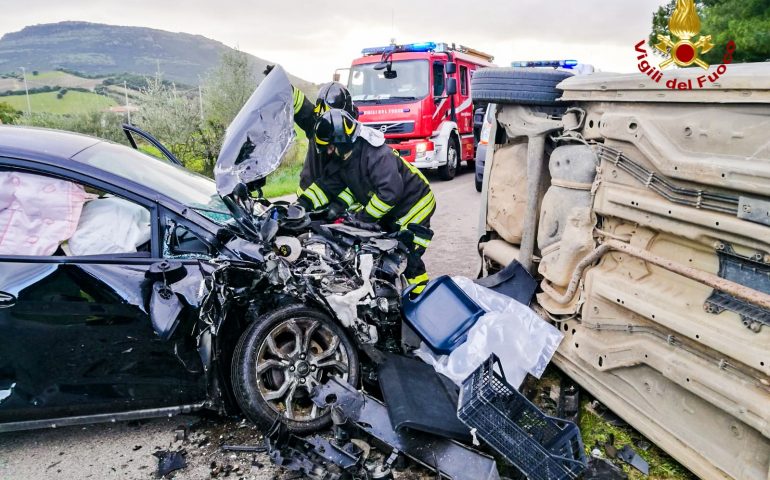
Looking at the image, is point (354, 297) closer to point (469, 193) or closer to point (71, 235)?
point (71, 235)

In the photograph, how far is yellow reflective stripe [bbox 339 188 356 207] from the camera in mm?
4266

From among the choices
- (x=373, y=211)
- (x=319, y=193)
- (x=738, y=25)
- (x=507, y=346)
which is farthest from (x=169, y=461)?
(x=738, y=25)

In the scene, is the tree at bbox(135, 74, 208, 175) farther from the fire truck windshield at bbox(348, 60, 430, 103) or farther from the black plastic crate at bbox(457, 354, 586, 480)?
the black plastic crate at bbox(457, 354, 586, 480)

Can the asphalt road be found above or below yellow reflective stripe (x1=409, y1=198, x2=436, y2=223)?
below

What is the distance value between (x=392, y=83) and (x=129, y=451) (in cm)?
933

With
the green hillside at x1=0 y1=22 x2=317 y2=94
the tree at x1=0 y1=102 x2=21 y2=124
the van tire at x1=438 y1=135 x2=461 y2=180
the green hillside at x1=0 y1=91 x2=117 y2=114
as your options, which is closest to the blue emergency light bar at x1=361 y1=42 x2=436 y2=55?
the van tire at x1=438 y1=135 x2=461 y2=180

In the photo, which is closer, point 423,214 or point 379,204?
point 379,204

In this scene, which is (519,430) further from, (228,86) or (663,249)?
(228,86)

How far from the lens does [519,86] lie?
376 cm

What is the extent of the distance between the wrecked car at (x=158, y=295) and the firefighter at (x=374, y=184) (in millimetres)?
834

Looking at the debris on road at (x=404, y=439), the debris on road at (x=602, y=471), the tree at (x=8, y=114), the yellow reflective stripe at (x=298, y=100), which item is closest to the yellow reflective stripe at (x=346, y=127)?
the yellow reflective stripe at (x=298, y=100)

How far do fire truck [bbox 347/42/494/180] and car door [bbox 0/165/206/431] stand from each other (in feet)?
26.7

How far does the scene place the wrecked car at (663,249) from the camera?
7.18 ft

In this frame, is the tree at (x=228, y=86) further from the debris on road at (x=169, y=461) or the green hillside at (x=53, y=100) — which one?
the green hillside at (x=53, y=100)
